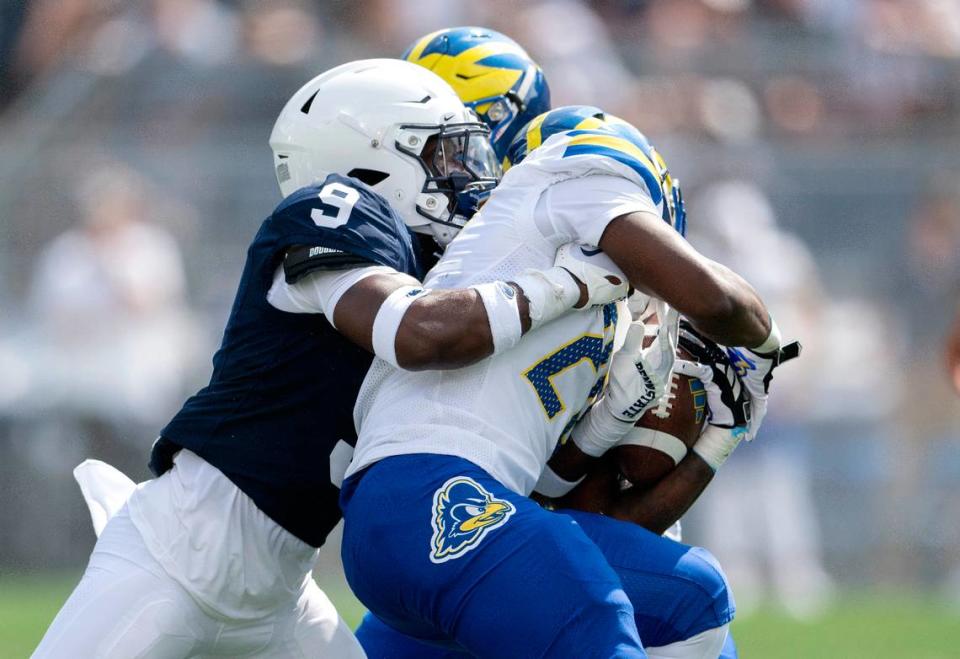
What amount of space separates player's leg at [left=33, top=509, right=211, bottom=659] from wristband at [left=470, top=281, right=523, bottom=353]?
1.02 metres

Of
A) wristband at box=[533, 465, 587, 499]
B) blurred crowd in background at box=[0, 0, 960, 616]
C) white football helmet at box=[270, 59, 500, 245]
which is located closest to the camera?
wristband at box=[533, 465, 587, 499]

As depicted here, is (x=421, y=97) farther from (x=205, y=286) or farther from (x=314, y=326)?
(x=205, y=286)

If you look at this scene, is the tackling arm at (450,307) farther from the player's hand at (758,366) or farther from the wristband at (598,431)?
the player's hand at (758,366)

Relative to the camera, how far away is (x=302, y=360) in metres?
3.76

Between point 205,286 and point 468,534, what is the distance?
7220 millimetres

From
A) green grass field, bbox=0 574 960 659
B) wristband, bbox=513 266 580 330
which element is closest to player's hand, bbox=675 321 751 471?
wristband, bbox=513 266 580 330

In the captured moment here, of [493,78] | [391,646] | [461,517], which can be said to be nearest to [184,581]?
[391,646]

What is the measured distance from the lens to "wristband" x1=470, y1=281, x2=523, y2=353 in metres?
3.37

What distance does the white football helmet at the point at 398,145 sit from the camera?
3.99 metres

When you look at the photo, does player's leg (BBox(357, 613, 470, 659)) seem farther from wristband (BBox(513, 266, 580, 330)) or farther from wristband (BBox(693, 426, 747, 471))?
wristband (BBox(513, 266, 580, 330))

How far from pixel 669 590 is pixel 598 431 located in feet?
1.34

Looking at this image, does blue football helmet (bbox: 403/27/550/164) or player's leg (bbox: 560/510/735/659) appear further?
blue football helmet (bbox: 403/27/550/164)

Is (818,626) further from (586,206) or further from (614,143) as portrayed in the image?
(586,206)

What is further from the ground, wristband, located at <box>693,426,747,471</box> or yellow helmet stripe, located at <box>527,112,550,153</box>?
yellow helmet stripe, located at <box>527,112,550,153</box>
